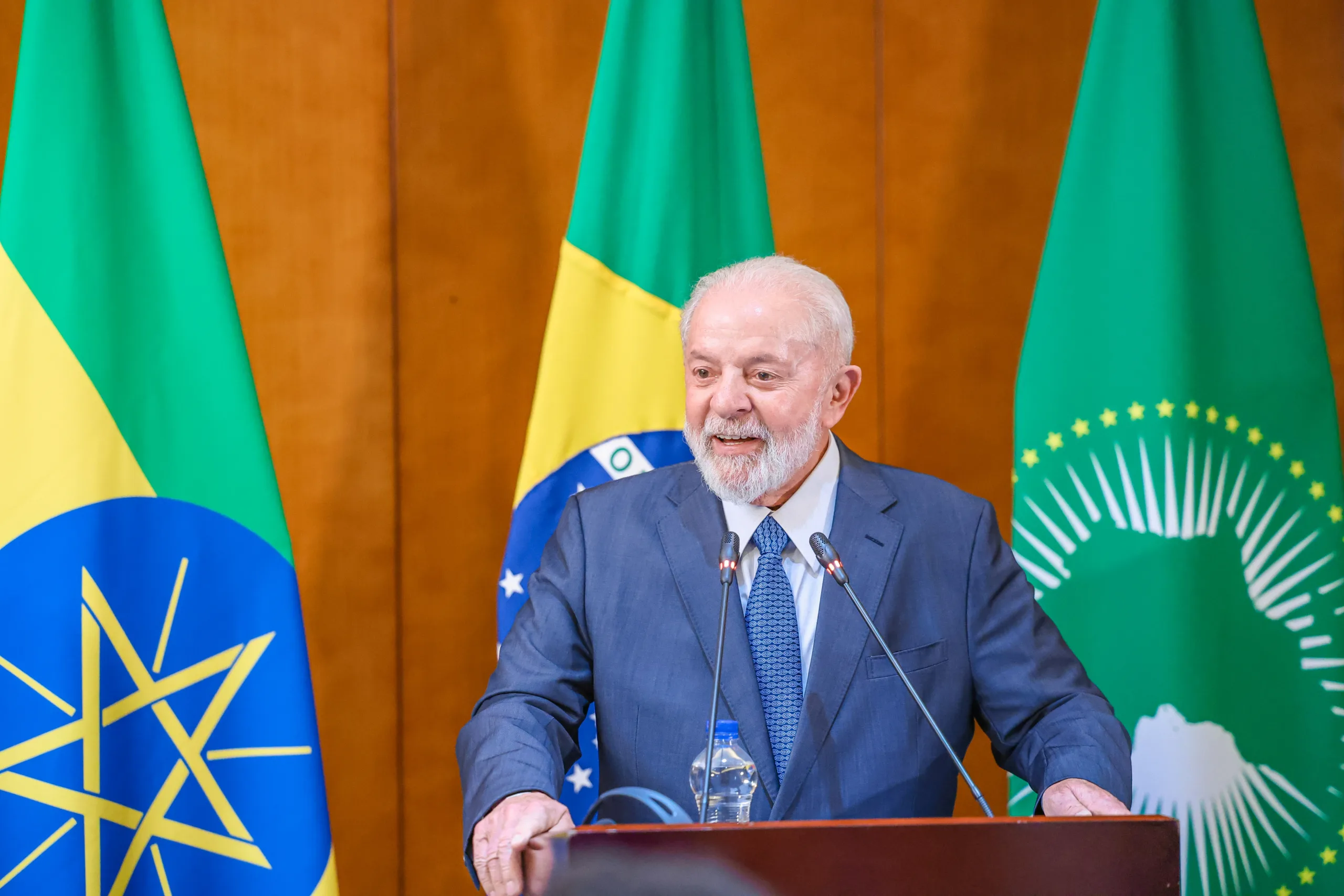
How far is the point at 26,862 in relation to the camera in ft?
6.49

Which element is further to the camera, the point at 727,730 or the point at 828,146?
the point at 828,146

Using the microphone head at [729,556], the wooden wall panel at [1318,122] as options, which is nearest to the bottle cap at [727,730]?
the microphone head at [729,556]

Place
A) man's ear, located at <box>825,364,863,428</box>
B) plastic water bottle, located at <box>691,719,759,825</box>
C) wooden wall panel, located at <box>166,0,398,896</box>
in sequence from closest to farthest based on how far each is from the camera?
plastic water bottle, located at <box>691,719,759,825</box> → man's ear, located at <box>825,364,863,428</box> → wooden wall panel, located at <box>166,0,398,896</box>

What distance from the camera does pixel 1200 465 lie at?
8.08 ft

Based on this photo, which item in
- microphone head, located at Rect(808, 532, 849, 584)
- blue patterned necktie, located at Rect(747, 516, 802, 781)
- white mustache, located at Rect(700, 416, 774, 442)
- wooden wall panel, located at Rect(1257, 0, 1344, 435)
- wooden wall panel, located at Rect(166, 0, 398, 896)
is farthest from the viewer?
wooden wall panel, located at Rect(1257, 0, 1344, 435)

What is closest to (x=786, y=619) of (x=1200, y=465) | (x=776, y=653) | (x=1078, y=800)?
(x=776, y=653)

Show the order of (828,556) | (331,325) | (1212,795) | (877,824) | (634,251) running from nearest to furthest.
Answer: (877,824) → (828,556) → (1212,795) → (634,251) → (331,325)

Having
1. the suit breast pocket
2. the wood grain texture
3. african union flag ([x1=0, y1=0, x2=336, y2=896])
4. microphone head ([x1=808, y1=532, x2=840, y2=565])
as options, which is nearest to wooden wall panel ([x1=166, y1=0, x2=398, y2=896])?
the wood grain texture

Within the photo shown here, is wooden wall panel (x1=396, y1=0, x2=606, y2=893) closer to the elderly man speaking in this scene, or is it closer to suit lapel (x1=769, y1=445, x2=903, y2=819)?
the elderly man speaking

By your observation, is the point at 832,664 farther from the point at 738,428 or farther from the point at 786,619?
the point at 738,428

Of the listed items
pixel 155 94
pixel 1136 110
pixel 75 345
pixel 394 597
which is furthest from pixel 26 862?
pixel 1136 110

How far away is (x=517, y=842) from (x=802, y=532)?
81 cm

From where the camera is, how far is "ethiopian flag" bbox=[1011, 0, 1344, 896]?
7.97 ft

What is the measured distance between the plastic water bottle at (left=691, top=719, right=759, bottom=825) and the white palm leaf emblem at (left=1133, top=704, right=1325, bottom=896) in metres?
1.07
